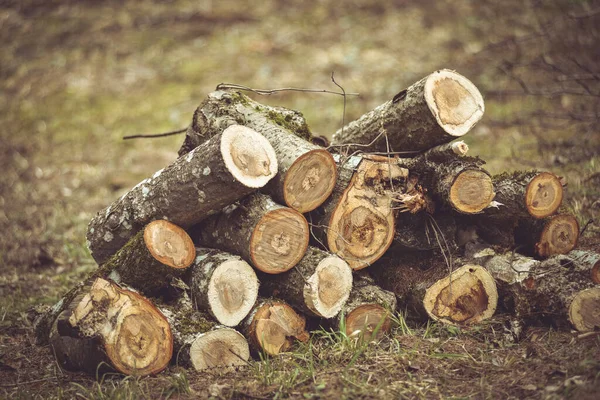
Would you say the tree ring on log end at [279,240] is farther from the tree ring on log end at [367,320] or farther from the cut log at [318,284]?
the tree ring on log end at [367,320]

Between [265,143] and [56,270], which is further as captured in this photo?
[56,270]

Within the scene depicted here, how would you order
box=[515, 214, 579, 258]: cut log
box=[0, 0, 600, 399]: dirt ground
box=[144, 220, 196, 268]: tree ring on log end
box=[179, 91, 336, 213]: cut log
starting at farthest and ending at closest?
box=[515, 214, 579, 258]: cut log, box=[179, 91, 336, 213]: cut log, box=[144, 220, 196, 268]: tree ring on log end, box=[0, 0, 600, 399]: dirt ground

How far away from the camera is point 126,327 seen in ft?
9.55

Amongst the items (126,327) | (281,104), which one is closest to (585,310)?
(126,327)

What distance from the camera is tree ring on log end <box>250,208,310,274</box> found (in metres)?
3.18

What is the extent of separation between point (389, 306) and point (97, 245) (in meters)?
2.07

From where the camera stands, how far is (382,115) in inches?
146

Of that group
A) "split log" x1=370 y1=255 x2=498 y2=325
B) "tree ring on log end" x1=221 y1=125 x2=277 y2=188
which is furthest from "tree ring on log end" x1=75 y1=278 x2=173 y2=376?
"split log" x1=370 y1=255 x2=498 y2=325

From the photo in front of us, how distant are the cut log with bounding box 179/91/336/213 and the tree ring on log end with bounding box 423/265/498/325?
0.93m

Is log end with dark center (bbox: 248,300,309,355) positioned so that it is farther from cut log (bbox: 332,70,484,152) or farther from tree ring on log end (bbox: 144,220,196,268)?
cut log (bbox: 332,70,484,152)

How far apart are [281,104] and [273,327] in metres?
6.72

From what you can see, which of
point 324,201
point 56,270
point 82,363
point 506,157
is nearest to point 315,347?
point 324,201

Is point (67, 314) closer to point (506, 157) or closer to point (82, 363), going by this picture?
point (82, 363)

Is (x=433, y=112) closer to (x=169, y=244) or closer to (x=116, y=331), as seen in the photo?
(x=169, y=244)
